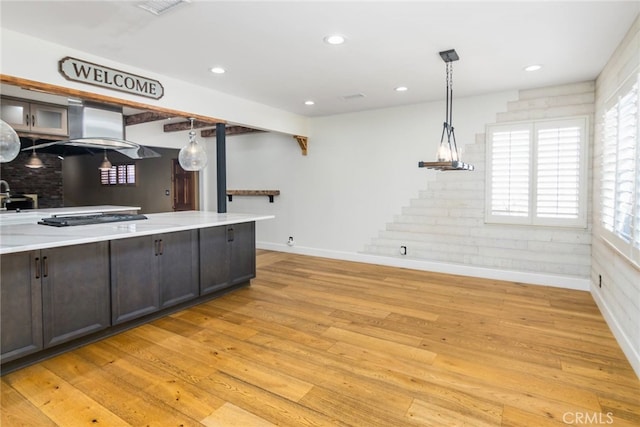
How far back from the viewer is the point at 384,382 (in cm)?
229

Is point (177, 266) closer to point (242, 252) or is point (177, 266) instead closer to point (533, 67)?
point (242, 252)

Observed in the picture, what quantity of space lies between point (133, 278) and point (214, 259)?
958mm

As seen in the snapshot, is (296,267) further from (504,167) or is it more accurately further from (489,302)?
(504,167)

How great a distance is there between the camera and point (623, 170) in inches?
109

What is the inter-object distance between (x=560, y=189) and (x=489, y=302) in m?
1.74

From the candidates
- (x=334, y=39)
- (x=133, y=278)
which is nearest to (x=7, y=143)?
(x=133, y=278)

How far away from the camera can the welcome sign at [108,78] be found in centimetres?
322

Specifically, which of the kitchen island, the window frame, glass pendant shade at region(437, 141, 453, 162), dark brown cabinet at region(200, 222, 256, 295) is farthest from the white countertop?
the window frame

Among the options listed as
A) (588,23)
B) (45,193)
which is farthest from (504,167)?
(45,193)

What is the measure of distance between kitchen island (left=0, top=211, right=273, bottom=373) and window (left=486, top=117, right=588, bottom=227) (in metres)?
3.53

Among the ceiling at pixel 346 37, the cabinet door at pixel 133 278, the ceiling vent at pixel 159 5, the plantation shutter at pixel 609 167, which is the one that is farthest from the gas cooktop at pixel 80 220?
the plantation shutter at pixel 609 167

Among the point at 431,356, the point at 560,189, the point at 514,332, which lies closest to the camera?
the point at 431,356

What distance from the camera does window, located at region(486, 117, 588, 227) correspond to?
168 inches

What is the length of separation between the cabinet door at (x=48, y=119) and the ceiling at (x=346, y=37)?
263 centimetres
